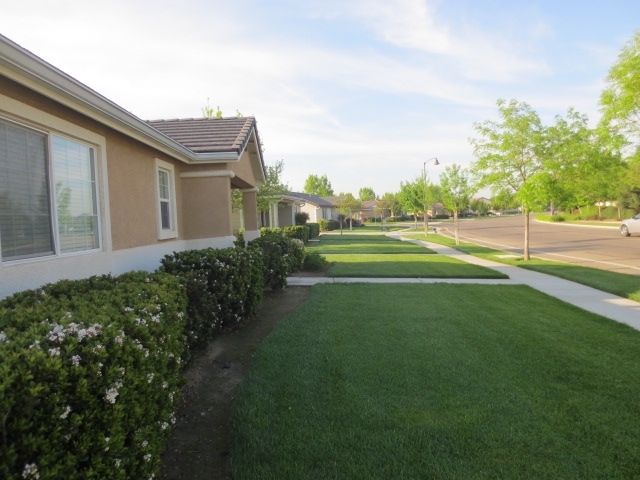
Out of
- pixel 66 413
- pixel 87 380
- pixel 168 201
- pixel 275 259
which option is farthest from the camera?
pixel 275 259

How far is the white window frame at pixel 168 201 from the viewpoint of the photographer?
7.82 meters

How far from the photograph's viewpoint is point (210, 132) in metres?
10.3

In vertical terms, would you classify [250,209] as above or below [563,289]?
above

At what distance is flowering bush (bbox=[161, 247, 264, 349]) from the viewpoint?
→ 18.3 feet

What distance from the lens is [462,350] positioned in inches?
223

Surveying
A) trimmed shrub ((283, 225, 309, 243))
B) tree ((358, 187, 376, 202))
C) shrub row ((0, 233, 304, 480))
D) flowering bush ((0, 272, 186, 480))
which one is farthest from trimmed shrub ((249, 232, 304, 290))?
tree ((358, 187, 376, 202))

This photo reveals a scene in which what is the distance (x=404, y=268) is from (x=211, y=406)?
33.5 feet

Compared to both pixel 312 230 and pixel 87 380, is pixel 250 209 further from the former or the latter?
pixel 312 230

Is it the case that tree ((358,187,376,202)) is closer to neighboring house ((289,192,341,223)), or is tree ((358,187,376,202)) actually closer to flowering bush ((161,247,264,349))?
neighboring house ((289,192,341,223))

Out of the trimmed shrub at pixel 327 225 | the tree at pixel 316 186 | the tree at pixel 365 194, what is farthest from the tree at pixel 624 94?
the tree at pixel 365 194

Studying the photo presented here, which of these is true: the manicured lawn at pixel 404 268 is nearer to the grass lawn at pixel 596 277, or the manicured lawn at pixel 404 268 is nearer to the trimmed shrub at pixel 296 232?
the grass lawn at pixel 596 277

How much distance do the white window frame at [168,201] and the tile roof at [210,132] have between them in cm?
92

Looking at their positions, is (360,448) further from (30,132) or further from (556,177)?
(556,177)

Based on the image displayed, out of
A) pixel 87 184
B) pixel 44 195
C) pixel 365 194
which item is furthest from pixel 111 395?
pixel 365 194
